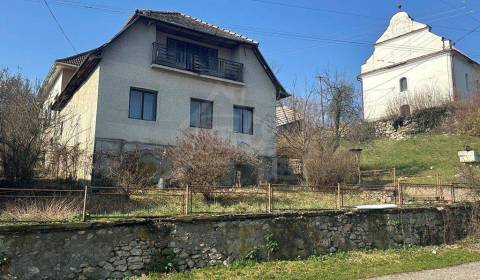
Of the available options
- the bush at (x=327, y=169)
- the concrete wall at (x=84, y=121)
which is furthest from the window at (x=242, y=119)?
the concrete wall at (x=84, y=121)

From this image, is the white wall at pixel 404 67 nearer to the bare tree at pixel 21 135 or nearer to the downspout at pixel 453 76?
the downspout at pixel 453 76

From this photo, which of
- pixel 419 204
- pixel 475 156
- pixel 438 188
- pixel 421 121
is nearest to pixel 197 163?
pixel 419 204

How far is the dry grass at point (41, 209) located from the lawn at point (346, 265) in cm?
255

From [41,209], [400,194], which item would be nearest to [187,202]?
[41,209]

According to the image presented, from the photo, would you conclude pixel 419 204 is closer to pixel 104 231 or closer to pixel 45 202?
pixel 104 231

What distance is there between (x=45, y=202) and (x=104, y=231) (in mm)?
2481

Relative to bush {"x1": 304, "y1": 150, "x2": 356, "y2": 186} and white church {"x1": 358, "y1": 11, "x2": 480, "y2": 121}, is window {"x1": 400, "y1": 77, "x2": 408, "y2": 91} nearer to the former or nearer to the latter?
white church {"x1": 358, "y1": 11, "x2": 480, "y2": 121}

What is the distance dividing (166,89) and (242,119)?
181 inches

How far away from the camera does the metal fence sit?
10.0 metres

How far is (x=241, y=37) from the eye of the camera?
76.9 feet

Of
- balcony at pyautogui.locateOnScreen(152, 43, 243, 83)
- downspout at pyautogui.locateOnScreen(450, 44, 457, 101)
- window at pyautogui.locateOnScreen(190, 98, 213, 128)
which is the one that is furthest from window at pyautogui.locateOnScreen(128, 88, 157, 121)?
downspout at pyautogui.locateOnScreen(450, 44, 457, 101)

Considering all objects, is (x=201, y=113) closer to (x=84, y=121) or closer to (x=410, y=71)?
(x=84, y=121)

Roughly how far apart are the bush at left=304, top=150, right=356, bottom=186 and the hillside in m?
5.23

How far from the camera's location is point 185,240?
10141 mm
